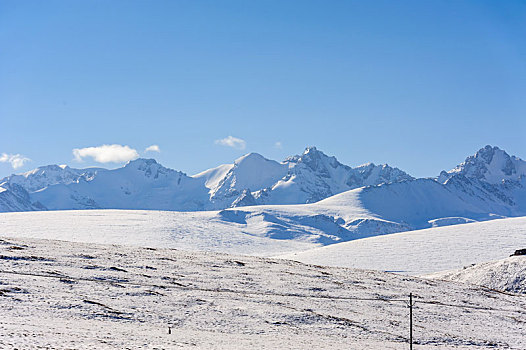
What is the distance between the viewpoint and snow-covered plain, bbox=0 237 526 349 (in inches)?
811

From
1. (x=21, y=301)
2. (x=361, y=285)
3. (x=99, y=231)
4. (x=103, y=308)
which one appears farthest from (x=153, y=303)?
(x=99, y=231)

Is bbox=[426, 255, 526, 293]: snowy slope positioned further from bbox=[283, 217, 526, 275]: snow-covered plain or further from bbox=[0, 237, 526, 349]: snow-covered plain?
bbox=[283, 217, 526, 275]: snow-covered plain

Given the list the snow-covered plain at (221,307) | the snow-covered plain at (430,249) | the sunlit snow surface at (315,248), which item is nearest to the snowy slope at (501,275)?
the snow-covered plain at (221,307)

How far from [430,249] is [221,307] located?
77.2m

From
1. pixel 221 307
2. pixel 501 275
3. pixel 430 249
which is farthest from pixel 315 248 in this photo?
pixel 221 307

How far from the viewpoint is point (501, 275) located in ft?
147

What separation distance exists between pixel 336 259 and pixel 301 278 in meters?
59.5

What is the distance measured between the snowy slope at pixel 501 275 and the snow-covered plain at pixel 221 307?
3.50 metres

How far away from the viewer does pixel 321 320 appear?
86.1 ft

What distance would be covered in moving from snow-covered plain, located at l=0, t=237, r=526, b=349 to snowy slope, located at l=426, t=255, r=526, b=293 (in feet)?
11.5

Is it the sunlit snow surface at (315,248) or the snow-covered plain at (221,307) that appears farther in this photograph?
the sunlit snow surface at (315,248)

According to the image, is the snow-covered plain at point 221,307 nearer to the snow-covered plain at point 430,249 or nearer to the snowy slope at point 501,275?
the snowy slope at point 501,275

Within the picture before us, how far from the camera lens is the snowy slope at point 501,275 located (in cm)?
4320

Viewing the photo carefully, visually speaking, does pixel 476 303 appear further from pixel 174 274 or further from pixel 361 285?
pixel 174 274
